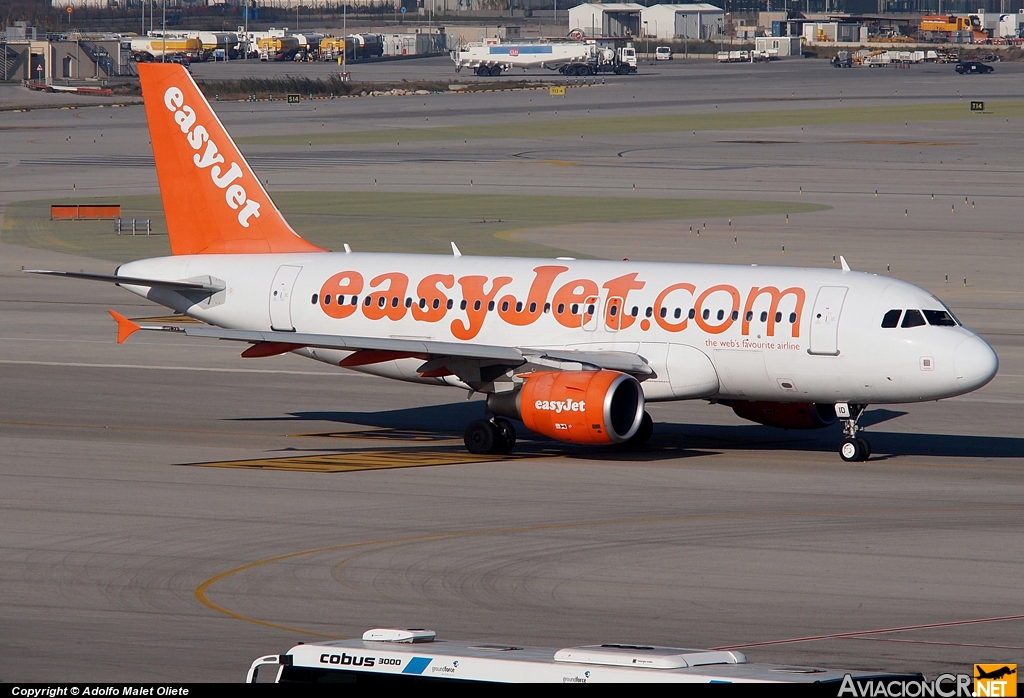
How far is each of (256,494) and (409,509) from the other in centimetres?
354

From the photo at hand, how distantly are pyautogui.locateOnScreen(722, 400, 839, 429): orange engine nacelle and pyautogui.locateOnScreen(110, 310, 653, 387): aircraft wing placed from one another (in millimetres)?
3674

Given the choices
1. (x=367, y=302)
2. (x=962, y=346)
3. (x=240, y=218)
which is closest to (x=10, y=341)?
(x=240, y=218)

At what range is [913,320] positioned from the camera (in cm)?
3572

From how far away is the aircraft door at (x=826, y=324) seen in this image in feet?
117

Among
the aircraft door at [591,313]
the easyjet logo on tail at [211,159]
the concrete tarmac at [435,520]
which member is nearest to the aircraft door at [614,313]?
the aircraft door at [591,313]

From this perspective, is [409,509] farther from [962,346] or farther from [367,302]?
[962,346]

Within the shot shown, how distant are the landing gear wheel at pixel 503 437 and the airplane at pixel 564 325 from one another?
5 cm

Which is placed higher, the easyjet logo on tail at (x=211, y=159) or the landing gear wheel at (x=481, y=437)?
the easyjet logo on tail at (x=211, y=159)

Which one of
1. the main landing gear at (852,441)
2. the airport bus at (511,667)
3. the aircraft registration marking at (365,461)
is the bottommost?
the aircraft registration marking at (365,461)

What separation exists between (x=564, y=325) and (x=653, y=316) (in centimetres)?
224

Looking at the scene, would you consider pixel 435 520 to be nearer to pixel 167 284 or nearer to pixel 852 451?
pixel 852 451

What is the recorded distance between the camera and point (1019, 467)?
36.2m

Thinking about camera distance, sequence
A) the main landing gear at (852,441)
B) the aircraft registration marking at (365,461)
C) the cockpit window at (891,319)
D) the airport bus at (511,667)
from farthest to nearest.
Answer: the main landing gear at (852,441) → the aircraft registration marking at (365,461) → the cockpit window at (891,319) → the airport bus at (511,667)

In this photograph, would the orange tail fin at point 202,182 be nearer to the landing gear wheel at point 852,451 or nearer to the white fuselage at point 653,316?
the white fuselage at point 653,316
